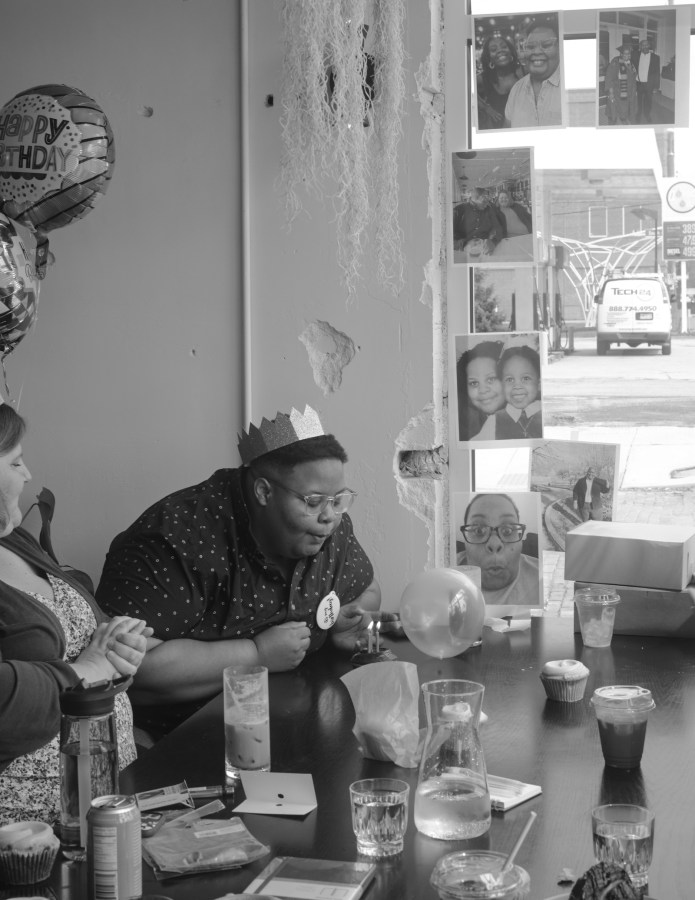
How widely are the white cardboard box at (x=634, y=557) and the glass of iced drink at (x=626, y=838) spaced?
1312mm

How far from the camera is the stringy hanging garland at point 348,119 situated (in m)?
2.92

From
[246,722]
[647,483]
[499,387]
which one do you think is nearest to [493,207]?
[499,387]

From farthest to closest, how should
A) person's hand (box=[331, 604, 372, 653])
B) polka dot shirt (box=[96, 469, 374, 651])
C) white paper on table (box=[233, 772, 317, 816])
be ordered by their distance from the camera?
1. person's hand (box=[331, 604, 372, 653])
2. polka dot shirt (box=[96, 469, 374, 651])
3. white paper on table (box=[233, 772, 317, 816])

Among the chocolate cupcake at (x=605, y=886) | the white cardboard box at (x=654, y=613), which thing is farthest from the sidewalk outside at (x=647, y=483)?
the chocolate cupcake at (x=605, y=886)

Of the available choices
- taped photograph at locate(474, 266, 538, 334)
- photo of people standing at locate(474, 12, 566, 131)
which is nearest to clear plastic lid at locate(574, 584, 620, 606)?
taped photograph at locate(474, 266, 538, 334)

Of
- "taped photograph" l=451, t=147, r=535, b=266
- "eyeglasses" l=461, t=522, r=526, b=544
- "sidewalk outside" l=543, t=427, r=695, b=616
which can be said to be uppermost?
"taped photograph" l=451, t=147, r=535, b=266

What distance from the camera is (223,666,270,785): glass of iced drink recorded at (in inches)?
65.1

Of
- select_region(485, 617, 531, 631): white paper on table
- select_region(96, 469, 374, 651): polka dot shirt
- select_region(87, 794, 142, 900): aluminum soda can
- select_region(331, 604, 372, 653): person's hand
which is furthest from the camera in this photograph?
select_region(485, 617, 531, 631): white paper on table

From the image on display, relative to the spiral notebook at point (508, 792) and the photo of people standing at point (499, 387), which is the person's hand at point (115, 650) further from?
the photo of people standing at point (499, 387)

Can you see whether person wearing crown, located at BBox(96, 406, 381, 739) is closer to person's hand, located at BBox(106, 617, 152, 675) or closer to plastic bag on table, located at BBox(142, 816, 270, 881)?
person's hand, located at BBox(106, 617, 152, 675)

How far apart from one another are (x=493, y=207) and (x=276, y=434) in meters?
1.02

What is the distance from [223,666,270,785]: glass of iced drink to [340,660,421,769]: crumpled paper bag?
15cm

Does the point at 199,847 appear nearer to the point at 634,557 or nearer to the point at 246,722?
the point at 246,722

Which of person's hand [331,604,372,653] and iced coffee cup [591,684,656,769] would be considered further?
person's hand [331,604,372,653]
